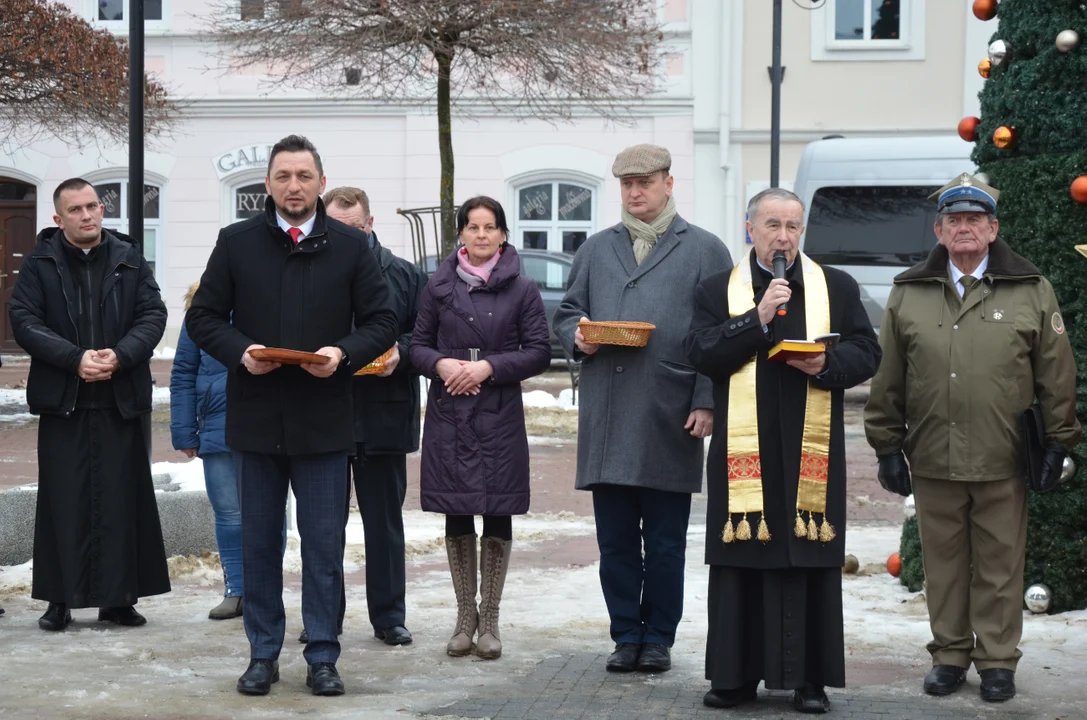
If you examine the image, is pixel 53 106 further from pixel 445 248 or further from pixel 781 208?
pixel 781 208

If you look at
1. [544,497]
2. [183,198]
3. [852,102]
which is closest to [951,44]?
[852,102]

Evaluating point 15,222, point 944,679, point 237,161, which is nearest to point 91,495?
point 944,679

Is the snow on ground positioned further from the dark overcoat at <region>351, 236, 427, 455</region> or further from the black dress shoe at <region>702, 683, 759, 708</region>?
the dark overcoat at <region>351, 236, 427, 455</region>

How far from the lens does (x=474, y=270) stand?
6.57m

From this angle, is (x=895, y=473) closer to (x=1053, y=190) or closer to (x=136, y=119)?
(x=1053, y=190)

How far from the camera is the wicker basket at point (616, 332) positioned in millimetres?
6188

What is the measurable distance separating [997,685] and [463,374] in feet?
7.59

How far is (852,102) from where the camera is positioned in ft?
79.8

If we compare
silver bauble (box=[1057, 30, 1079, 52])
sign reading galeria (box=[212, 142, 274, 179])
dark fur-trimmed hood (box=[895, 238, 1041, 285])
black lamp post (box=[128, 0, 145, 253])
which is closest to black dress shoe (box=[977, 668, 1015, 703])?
dark fur-trimmed hood (box=[895, 238, 1041, 285])

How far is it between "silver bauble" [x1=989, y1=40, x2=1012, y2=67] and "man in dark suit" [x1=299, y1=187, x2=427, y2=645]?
2848 mm

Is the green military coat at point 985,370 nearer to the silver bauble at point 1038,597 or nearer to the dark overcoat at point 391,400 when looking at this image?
the silver bauble at point 1038,597

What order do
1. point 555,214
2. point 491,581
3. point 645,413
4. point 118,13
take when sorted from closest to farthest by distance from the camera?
point 645,413
point 491,581
point 555,214
point 118,13

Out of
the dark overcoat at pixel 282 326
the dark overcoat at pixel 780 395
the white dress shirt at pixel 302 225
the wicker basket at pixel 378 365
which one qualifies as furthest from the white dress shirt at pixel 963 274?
the white dress shirt at pixel 302 225

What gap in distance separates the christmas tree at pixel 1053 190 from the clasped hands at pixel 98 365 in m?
3.98
